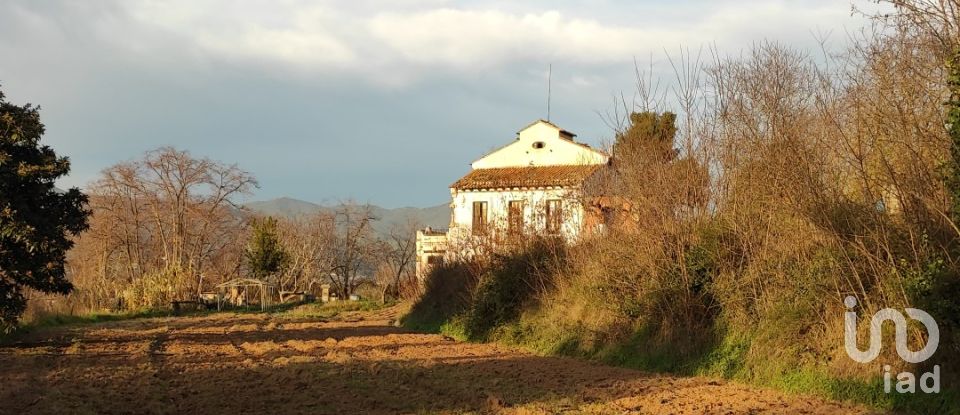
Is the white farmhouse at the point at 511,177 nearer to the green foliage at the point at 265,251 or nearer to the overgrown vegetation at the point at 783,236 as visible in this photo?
the green foliage at the point at 265,251

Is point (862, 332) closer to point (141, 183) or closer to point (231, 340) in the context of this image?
point (231, 340)

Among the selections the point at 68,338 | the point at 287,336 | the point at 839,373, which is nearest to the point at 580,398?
the point at 839,373

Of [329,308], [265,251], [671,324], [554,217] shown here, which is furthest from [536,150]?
[671,324]

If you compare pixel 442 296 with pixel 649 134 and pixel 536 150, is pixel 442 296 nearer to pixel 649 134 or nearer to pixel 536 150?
pixel 649 134

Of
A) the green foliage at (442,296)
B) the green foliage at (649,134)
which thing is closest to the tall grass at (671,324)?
the green foliage at (442,296)

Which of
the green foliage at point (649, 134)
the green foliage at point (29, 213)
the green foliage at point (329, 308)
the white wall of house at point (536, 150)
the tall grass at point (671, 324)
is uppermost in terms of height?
the white wall of house at point (536, 150)

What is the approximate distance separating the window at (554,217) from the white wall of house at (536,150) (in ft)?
64.5

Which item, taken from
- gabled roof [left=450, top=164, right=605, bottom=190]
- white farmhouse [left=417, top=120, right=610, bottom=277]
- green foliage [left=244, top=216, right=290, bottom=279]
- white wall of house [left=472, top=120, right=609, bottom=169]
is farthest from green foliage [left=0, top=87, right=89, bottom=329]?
green foliage [left=244, top=216, right=290, bottom=279]

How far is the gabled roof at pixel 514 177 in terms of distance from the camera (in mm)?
41125

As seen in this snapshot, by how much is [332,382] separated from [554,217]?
1196 cm

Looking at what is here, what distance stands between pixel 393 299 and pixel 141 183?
65.5 feet

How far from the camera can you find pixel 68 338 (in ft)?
75.3

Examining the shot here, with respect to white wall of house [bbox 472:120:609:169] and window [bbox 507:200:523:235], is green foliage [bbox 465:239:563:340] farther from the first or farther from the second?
white wall of house [bbox 472:120:609:169]

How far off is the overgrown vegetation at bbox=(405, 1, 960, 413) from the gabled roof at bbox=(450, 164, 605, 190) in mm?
19358
